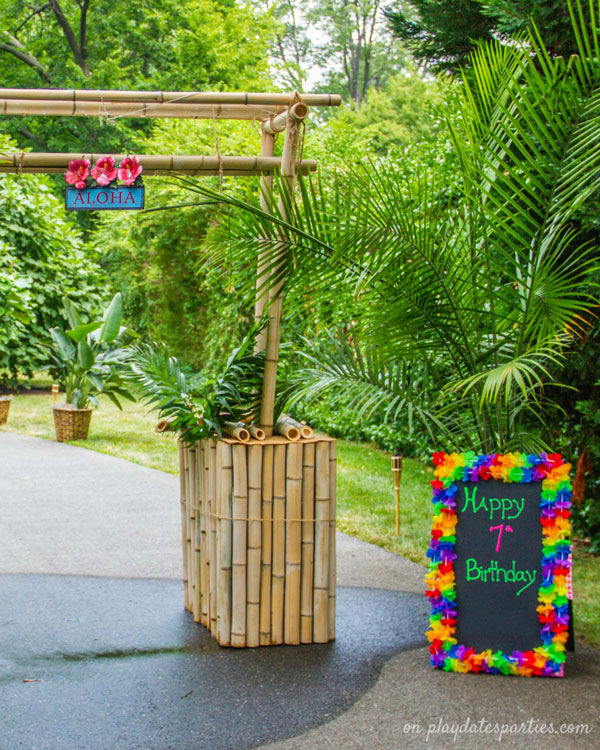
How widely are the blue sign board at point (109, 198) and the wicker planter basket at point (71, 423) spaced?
6.91m

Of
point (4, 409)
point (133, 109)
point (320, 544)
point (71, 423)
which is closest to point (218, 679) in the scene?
point (320, 544)

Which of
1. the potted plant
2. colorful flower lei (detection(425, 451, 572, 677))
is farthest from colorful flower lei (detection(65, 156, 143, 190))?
the potted plant

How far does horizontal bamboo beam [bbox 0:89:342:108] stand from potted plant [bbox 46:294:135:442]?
6.78 meters

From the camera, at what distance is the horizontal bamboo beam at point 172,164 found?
437 cm

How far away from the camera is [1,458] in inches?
386

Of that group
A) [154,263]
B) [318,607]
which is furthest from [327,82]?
[318,607]

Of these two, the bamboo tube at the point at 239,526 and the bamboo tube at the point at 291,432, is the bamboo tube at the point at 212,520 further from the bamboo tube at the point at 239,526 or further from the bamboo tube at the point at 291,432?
the bamboo tube at the point at 291,432

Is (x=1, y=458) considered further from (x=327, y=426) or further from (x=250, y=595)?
(x=250, y=595)

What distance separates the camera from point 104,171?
4.37 meters

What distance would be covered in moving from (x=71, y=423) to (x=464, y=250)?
25.2 ft

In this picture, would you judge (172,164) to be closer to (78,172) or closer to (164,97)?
(164,97)

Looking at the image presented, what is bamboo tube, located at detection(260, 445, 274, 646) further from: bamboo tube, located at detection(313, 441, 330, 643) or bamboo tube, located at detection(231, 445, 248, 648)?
bamboo tube, located at detection(313, 441, 330, 643)

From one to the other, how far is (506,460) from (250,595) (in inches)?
55.2

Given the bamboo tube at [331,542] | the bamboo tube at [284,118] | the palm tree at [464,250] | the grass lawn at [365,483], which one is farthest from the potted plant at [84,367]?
the palm tree at [464,250]
